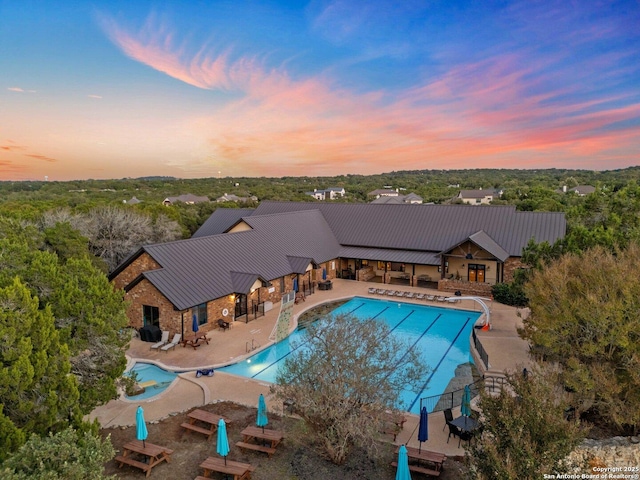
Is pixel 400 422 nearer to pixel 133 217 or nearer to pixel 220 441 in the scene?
pixel 220 441

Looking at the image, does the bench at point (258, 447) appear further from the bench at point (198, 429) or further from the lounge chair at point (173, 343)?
the lounge chair at point (173, 343)

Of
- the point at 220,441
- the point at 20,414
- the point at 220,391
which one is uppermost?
the point at 20,414

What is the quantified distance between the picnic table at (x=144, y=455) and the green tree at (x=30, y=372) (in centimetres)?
189

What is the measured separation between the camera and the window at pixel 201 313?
19141 millimetres

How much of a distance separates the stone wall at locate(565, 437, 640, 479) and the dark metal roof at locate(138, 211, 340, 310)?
15328 mm

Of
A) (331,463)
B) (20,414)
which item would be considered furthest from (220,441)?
(20,414)

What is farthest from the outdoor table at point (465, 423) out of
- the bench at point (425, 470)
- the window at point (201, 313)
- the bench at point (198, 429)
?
the window at point (201, 313)

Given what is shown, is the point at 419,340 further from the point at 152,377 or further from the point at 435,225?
the point at 435,225

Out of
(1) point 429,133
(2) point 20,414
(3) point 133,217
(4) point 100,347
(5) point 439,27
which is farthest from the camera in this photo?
(1) point 429,133

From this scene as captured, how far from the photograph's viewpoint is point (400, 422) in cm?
1129

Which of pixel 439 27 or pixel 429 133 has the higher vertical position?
pixel 439 27

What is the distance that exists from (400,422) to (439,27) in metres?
24.4

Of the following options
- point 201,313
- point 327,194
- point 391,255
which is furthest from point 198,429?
point 327,194

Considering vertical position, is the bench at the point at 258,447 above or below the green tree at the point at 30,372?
below
